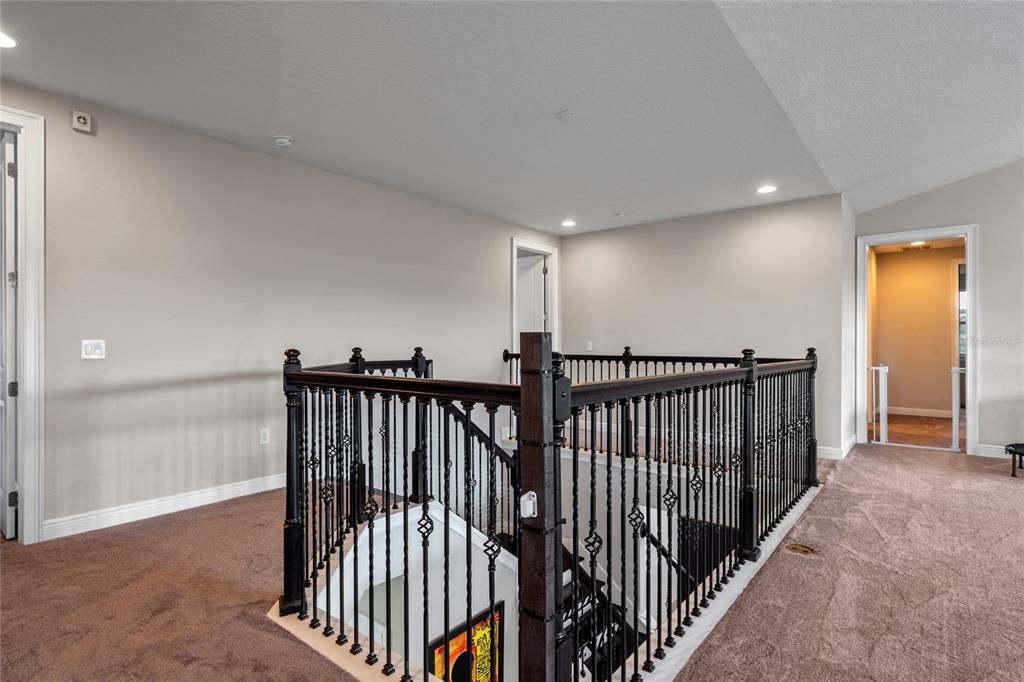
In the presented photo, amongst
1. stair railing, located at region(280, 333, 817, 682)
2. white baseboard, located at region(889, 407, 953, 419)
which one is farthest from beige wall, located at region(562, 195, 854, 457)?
white baseboard, located at region(889, 407, 953, 419)

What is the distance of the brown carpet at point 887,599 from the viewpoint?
70.8 inches

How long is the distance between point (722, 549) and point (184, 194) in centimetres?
387

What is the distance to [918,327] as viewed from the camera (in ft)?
24.9

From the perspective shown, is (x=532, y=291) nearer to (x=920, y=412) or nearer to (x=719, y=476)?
(x=719, y=476)

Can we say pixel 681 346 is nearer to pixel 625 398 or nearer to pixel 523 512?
pixel 625 398

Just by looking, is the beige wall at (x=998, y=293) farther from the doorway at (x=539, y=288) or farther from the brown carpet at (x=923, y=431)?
the doorway at (x=539, y=288)

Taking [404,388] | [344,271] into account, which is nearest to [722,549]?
[404,388]

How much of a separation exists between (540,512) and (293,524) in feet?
4.01

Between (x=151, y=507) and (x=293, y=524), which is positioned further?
(x=151, y=507)

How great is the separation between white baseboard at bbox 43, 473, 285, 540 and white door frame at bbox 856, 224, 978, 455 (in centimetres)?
590

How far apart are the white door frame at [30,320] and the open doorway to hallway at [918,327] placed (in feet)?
28.0

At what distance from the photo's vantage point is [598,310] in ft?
21.3

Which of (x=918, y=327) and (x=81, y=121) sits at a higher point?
(x=81, y=121)

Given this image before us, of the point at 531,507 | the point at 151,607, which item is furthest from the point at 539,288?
the point at 531,507
